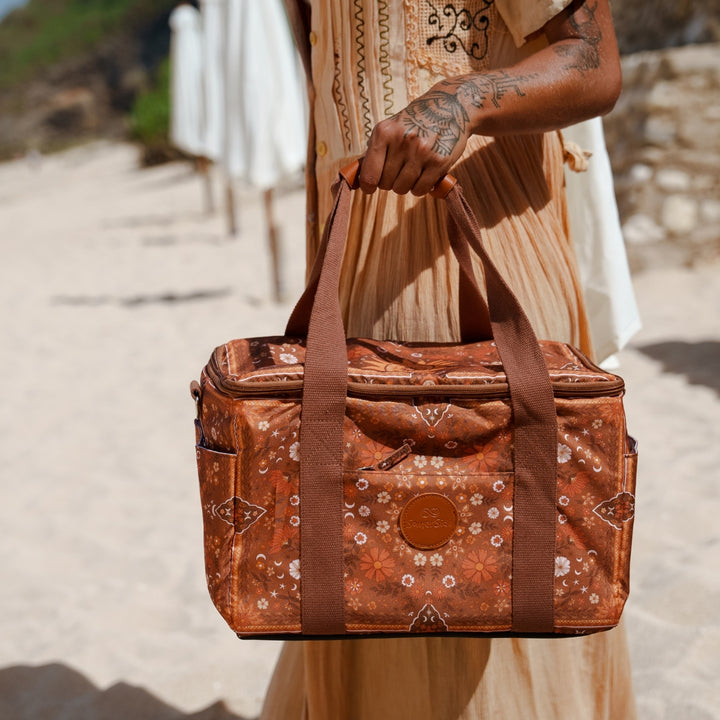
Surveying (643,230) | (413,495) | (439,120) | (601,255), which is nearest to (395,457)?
(413,495)

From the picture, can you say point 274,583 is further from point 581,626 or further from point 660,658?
point 660,658

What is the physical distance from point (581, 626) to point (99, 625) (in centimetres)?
192

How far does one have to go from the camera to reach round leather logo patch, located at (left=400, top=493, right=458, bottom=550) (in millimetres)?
1070

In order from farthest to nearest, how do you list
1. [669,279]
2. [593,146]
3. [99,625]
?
[669,279], [99,625], [593,146]

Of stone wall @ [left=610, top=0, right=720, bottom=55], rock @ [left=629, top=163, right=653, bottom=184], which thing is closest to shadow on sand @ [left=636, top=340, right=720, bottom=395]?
rock @ [left=629, top=163, right=653, bottom=184]

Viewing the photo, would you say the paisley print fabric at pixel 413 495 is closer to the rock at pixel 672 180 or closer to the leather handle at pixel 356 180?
the leather handle at pixel 356 180

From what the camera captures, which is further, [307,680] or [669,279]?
[669,279]

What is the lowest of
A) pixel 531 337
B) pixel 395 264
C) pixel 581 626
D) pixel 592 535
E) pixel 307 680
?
pixel 307 680

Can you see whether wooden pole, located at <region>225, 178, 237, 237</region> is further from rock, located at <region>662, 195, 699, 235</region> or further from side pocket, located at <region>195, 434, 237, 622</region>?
side pocket, located at <region>195, 434, 237, 622</region>

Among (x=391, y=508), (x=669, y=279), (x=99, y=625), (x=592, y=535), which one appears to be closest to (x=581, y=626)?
(x=592, y=535)

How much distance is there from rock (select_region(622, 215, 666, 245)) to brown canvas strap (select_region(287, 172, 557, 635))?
5.34 m

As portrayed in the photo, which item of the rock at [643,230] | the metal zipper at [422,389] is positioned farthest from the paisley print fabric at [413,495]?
the rock at [643,230]

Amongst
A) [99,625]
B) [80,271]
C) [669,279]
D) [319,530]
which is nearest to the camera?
[319,530]

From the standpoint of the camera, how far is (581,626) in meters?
1.11
